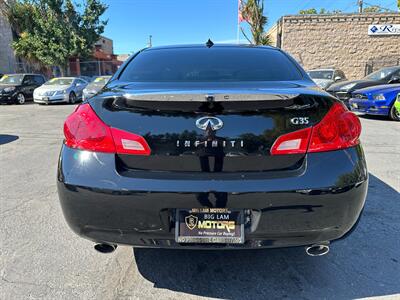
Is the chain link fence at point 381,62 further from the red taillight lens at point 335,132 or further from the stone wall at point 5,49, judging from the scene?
the stone wall at point 5,49

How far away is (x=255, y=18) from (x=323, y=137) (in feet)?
83.0

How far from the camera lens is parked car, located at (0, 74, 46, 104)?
16.3 meters

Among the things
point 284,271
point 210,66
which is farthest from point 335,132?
point 210,66

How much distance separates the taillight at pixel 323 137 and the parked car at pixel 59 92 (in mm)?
16033

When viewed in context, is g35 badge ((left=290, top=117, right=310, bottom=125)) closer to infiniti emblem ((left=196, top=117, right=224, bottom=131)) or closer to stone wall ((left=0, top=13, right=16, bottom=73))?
infiniti emblem ((left=196, top=117, right=224, bottom=131))

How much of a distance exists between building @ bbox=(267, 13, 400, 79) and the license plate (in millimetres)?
23156

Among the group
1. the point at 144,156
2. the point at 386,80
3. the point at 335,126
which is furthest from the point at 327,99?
the point at 386,80

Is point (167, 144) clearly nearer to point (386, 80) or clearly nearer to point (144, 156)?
point (144, 156)

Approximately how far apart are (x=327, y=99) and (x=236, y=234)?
965mm

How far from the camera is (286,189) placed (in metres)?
1.84

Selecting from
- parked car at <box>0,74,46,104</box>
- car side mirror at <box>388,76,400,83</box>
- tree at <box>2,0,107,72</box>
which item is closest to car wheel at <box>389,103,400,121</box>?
car side mirror at <box>388,76,400,83</box>

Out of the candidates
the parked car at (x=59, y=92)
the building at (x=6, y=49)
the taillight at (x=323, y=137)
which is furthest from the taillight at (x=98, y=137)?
the building at (x=6, y=49)

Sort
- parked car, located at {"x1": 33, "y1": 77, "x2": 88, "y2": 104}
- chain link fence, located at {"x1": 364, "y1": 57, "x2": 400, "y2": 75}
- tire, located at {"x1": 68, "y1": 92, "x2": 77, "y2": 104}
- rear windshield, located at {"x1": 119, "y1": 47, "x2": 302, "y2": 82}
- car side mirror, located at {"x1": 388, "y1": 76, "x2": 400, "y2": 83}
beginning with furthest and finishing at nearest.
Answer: chain link fence, located at {"x1": 364, "y1": 57, "x2": 400, "y2": 75} → tire, located at {"x1": 68, "y1": 92, "x2": 77, "y2": 104} → parked car, located at {"x1": 33, "y1": 77, "x2": 88, "y2": 104} → car side mirror, located at {"x1": 388, "y1": 76, "x2": 400, "y2": 83} → rear windshield, located at {"x1": 119, "y1": 47, "x2": 302, "y2": 82}

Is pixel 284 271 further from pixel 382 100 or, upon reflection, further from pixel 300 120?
pixel 382 100
